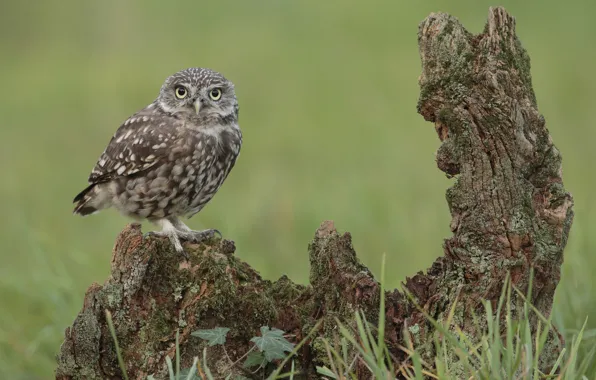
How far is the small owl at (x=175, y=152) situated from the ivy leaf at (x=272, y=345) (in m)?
1.37

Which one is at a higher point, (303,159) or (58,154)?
(58,154)

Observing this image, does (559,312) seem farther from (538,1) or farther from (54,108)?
(538,1)

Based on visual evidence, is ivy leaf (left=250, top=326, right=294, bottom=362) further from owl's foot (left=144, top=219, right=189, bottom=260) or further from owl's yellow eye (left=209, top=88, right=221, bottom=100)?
owl's yellow eye (left=209, top=88, right=221, bottom=100)

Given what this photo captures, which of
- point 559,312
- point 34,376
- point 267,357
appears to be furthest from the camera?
point 34,376

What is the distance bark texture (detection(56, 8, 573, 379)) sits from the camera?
3.46 metres

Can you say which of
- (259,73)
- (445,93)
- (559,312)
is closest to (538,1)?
(259,73)

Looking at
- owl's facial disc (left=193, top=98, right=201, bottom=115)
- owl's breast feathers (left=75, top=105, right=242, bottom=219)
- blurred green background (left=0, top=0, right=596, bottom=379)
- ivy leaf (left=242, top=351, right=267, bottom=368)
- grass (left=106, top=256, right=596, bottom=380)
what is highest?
blurred green background (left=0, top=0, right=596, bottom=379)

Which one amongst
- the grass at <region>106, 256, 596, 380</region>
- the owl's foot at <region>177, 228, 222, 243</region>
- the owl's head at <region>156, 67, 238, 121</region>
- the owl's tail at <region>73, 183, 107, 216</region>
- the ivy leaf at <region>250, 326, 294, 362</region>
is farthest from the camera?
the owl's tail at <region>73, 183, 107, 216</region>

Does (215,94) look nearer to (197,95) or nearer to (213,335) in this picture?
(197,95)

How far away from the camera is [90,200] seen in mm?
5355

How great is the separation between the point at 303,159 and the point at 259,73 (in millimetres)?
2496

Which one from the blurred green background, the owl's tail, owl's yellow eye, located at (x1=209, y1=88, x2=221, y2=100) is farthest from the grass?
the owl's tail

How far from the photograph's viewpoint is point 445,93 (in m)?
3.47

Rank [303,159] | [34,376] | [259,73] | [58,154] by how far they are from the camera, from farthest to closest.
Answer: [259,73], [58,154], [303,159], [34,376]
